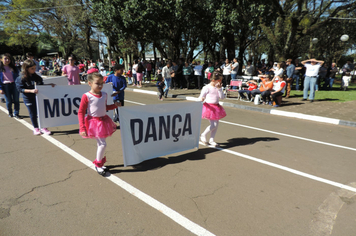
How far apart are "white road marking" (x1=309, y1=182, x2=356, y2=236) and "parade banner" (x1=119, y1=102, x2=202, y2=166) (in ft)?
8.46

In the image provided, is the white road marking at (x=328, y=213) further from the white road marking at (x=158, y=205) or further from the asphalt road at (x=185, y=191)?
the white road marking at (x=158, y=205)

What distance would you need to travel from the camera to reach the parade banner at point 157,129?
4.04 meters

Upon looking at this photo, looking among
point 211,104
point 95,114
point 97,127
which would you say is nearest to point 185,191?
point 97,127

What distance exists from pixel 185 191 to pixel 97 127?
5.55 feet

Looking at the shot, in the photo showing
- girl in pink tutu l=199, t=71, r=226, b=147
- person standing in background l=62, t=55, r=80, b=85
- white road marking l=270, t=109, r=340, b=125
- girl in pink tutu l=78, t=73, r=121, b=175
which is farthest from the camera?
person standing in background l=62, t=55, r=80, b=85

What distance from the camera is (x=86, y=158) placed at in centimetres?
464

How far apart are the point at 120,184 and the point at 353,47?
1720 inches

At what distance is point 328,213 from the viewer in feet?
10.00

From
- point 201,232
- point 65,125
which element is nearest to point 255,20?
point 65,125

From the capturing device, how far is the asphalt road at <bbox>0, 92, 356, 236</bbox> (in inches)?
109

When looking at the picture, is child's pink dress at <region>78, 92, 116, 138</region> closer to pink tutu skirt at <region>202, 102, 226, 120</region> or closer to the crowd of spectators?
pink tutu skirt at <region>202, 102, 226, 120</region>

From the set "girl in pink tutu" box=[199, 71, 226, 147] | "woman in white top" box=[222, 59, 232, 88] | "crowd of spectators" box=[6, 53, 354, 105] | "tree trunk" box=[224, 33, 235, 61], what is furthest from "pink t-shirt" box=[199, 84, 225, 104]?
"tree trunk" box=[224, 33, 235, 61]

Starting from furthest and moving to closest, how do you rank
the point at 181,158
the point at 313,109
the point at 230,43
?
the point at 230,43
the point at 313,109
the point at 181,158

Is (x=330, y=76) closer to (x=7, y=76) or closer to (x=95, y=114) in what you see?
(x=95, y=114)
